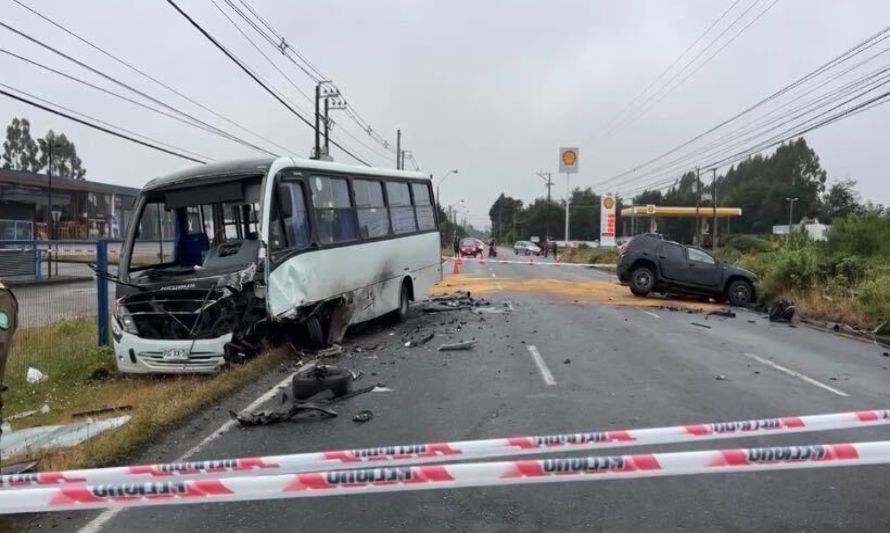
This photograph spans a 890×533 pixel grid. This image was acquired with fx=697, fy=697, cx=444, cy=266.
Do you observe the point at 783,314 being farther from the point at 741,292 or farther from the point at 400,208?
the point at 400,208

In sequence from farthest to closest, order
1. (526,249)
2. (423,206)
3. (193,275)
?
(526,249), (423,206), (193,275)

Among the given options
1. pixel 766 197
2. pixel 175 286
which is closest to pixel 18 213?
pixel 175 286

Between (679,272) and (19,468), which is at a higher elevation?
(679,272)

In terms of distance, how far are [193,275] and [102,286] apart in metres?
1.89

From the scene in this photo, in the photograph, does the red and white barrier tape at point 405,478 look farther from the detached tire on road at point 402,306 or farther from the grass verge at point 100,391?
the detached tire on road at point 402,306

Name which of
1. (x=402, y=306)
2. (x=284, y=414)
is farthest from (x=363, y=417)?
(x=402, y=306)

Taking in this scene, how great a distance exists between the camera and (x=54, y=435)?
640cm

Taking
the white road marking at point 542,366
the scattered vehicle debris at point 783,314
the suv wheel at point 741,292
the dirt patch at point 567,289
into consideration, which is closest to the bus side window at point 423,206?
the dirt patch at point 567,289

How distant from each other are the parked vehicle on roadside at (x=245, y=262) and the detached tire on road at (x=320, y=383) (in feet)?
5.14

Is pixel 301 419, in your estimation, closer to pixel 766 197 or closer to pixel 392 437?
pixel 392 437

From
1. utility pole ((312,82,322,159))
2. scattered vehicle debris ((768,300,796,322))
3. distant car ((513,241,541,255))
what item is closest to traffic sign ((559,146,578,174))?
distant car ((513,241,541,255))

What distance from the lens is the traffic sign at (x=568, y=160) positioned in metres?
71.3

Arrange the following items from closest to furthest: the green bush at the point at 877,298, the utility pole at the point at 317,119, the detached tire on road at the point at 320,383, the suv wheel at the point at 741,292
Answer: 1. the detached tire on road at the point at 320,383
2. the green bush at the point at 877,298
3. the suv wheel at the point at 741,292
4. the utility pole at the point at 317,119

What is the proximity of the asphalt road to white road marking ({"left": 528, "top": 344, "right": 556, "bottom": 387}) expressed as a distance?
0.09 meters
